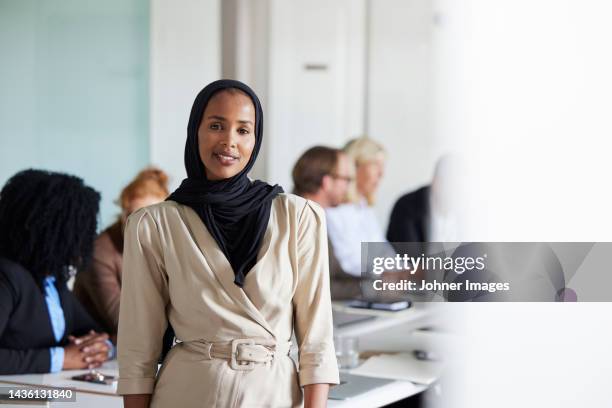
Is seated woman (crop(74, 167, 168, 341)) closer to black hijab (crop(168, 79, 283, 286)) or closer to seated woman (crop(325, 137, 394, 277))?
seated woman (crop(325, 137, 394, 277))

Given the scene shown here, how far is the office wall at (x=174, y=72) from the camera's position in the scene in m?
4.61

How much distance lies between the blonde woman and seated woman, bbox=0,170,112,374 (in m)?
1.98

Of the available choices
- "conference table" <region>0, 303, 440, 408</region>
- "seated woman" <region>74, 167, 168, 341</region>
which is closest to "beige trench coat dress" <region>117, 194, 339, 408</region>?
"conference table" <region>0, 303, 440, 408</region>

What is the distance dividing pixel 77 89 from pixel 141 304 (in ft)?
9.87

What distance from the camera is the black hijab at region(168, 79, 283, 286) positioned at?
152 centimetres

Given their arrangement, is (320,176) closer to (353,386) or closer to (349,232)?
(349,232)

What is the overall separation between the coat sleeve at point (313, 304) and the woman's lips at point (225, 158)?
0.50ft

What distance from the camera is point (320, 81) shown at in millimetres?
6410

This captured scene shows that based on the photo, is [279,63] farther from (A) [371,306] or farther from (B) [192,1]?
(A) [371,306]

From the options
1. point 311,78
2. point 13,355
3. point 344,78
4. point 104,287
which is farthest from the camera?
point 344,78

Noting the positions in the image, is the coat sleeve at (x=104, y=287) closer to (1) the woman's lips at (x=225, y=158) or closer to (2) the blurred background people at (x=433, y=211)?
(2) the blurred background people at (x=433, y=211)

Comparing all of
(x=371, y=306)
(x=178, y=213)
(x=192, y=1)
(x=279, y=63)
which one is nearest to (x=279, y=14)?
(x=279, y=63)

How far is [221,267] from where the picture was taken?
1504mm

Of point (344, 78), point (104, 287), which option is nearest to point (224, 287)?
point (104, 287)
